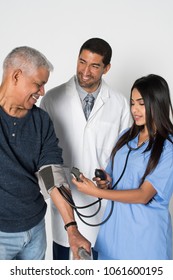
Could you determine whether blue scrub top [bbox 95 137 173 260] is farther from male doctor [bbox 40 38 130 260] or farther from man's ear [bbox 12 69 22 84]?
man's ear [bbox 12 69 22 84]

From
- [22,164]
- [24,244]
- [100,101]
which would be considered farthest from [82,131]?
[24,244]

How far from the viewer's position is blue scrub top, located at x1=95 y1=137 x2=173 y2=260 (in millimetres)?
1781

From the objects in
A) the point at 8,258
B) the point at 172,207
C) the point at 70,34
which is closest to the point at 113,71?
the point at 70,34

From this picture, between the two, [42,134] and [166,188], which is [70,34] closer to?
[42,134]

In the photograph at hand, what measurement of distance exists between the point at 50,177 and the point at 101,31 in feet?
4.54

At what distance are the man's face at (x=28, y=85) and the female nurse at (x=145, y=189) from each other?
1.38 feet

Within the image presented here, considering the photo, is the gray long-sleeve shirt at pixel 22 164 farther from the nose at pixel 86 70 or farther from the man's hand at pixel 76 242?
the nose at pixel 86 70

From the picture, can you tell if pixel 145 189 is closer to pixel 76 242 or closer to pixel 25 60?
pixel 76 242

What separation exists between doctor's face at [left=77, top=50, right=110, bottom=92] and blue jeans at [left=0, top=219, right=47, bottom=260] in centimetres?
85

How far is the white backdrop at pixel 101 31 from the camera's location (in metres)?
2.78

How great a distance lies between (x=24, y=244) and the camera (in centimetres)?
174

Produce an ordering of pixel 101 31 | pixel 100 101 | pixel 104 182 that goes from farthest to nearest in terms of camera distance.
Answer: pixel 101 31 < pixel 100 101 < pixel 104 182

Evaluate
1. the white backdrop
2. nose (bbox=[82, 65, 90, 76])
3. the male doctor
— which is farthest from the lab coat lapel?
the white backdrop

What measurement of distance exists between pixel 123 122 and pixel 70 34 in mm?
814
